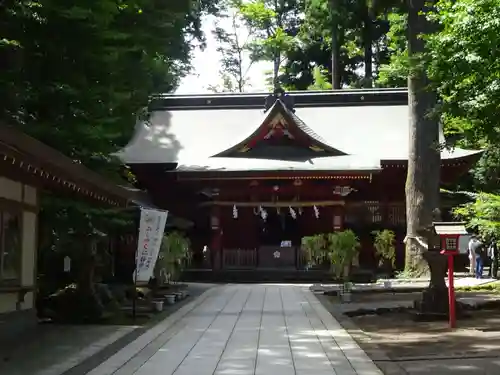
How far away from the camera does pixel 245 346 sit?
8.79 metres

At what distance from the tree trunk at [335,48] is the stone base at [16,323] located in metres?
22.6

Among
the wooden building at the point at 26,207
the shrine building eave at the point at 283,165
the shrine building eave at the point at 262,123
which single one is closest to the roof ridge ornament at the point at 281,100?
the shrine building eave at the point at 262,123

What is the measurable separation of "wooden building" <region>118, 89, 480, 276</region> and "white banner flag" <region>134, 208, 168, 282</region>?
33.9 ft

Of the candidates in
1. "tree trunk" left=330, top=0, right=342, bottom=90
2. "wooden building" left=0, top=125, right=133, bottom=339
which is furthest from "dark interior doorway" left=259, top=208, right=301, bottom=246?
"wooden building" left=0, top=125, right=133, bottom=339

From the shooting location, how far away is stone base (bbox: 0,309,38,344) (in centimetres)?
924

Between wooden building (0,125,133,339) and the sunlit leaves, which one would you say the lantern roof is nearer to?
the sunlit leaves

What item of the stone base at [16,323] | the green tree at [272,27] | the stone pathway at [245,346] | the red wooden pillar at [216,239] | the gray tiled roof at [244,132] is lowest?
the stone pathway at [245,346]

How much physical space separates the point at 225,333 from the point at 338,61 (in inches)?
1126

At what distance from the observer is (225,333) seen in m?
10.1

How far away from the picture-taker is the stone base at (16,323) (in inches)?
364

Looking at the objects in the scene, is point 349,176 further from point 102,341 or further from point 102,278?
point 102,341

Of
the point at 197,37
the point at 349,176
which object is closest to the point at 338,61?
the point at 197,37

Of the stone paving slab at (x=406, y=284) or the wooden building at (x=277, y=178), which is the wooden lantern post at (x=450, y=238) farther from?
the wooden building at (x=277, y=178)

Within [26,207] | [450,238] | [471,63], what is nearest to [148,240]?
[26,207]
